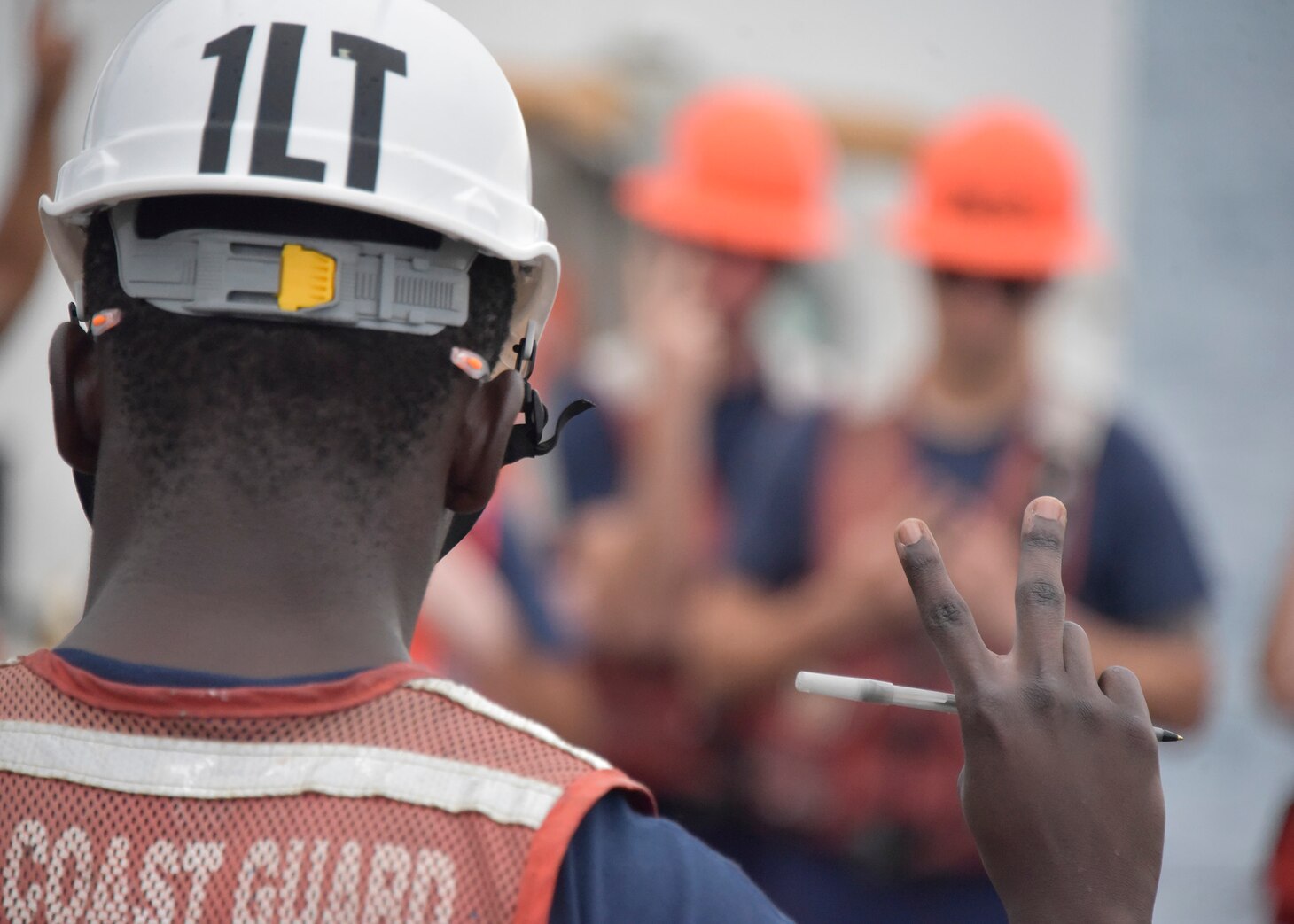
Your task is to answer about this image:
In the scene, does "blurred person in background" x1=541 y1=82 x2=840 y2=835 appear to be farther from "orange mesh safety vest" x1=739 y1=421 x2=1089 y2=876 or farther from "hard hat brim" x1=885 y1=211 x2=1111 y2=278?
"hard hat brim" x1=885 y1=211 x2=1111 y2=278

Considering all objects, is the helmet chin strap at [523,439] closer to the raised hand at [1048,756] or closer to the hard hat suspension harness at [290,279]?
the hard hat suspension harness at [290,279]

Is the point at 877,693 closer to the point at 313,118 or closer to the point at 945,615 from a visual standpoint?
the point at 945,615

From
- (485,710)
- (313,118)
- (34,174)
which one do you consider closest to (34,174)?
(34,174)

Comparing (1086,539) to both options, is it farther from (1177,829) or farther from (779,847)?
(1177,829)

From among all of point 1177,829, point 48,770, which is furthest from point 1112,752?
point 1177,829

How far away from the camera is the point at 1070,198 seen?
477 cm

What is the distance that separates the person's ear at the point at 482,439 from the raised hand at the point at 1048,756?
0.41 metres

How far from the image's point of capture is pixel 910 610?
382 cm

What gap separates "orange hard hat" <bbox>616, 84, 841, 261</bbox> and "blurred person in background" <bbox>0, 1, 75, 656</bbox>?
1.94 metres

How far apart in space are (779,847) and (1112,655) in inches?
37.4

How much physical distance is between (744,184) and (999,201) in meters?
0.88

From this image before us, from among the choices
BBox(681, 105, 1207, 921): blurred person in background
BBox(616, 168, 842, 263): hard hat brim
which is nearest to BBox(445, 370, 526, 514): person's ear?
BBox(681, 105, 1207, 921): blurred person in background

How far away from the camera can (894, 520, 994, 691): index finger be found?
134cm

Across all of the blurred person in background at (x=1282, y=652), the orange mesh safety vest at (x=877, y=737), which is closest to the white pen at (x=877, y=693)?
the orange mesh safety vest at (x=877, y=737)
